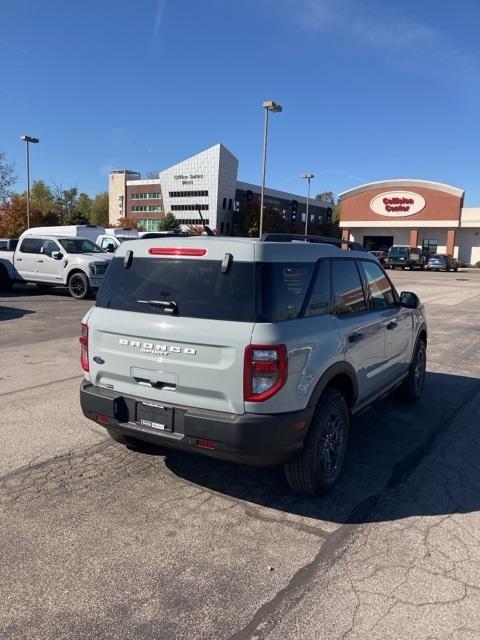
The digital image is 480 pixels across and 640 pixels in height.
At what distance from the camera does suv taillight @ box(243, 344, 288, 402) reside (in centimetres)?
319

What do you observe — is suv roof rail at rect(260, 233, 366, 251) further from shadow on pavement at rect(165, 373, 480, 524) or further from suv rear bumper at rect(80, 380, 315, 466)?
shadow on pavement at rect(165, 373, 480, 524)

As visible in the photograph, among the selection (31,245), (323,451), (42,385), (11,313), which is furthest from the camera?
(31,245)

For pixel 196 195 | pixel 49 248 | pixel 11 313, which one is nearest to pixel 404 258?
pixel 49 248

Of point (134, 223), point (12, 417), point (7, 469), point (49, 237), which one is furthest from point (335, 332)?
point (134, 223)

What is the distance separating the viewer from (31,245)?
661 inches

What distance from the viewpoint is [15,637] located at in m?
2.39

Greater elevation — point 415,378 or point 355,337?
point 355,337

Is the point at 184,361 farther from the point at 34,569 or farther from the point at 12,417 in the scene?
the point at 12,417

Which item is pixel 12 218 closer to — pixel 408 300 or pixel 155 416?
pixel 408 300

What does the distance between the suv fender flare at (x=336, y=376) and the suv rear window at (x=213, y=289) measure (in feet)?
1.63

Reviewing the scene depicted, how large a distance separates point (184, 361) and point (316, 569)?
4.73ft

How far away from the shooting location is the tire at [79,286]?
15.8 metres

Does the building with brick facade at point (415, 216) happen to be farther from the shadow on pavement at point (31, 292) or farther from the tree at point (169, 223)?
the shadow on pavement at point (31, 292)

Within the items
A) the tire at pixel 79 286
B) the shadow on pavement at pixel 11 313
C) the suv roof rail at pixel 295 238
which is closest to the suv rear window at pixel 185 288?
the suv roof rail at pixel 295 238
